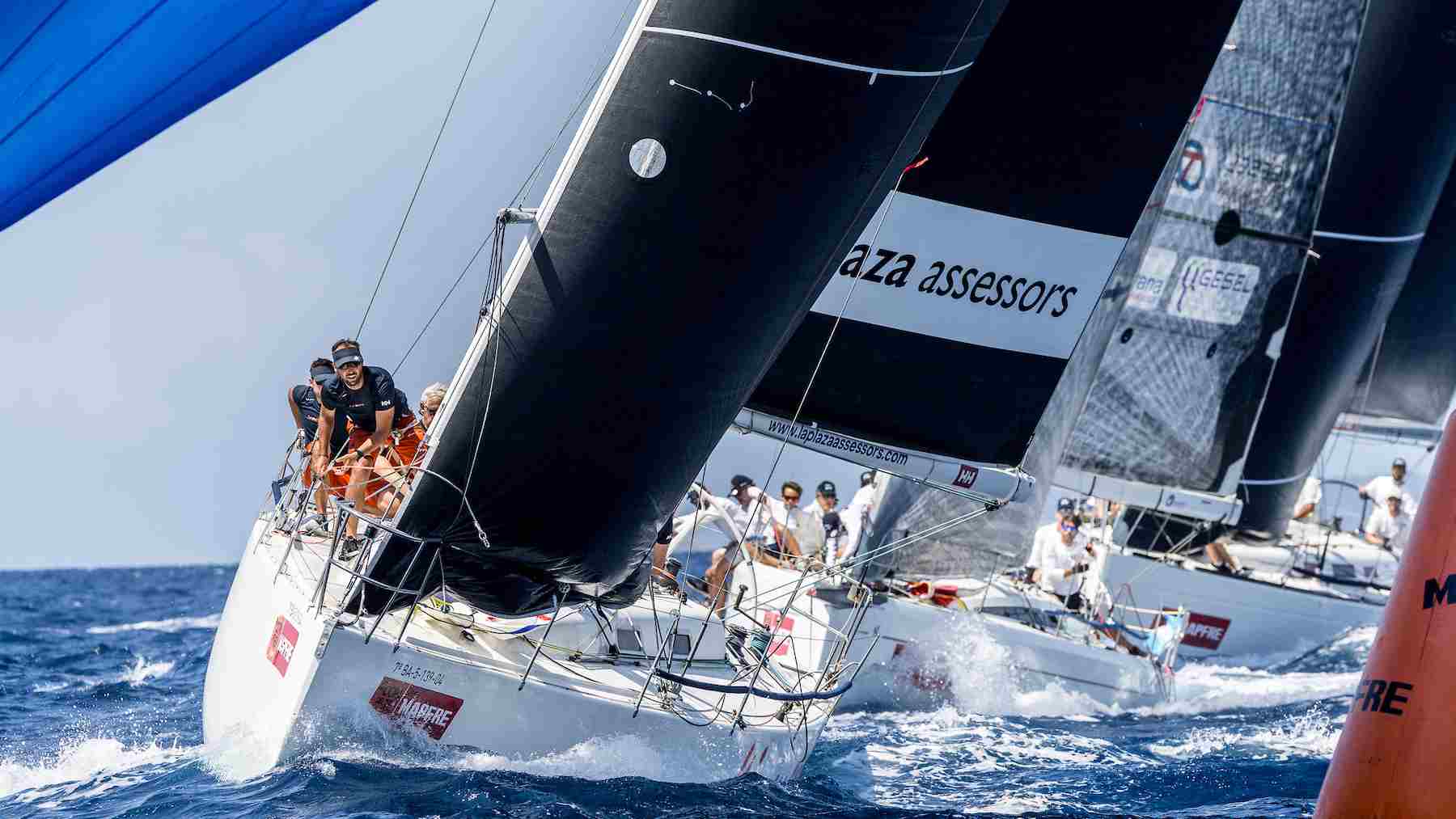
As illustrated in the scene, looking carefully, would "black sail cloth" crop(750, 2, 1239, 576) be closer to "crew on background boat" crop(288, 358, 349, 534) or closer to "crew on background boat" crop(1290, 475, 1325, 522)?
"crew on background boat" crop(288, 358, 349, 534)

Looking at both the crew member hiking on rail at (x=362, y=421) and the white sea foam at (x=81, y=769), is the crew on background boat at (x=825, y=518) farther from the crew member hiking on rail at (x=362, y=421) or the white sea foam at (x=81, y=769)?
the white sea foam at (x=81, y=769)

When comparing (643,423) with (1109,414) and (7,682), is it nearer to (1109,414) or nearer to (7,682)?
(7,682)

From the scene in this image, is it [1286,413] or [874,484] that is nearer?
[874,484]

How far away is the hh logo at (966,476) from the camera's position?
7.19 metres

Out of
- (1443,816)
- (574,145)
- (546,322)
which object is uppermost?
(574,145)

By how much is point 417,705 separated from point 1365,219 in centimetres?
1092

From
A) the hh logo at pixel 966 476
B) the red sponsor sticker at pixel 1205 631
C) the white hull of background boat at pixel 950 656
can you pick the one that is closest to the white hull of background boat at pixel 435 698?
the hh logo at pixel 966 476

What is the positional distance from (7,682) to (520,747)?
5.21m

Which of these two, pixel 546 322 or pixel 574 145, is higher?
pixel 574 145

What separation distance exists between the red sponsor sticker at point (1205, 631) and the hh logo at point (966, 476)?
22.7 ft

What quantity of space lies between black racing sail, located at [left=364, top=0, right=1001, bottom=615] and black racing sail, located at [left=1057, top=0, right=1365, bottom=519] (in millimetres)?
6544

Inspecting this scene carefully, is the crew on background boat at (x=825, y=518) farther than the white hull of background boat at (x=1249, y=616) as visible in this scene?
No

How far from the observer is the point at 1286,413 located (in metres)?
13.8

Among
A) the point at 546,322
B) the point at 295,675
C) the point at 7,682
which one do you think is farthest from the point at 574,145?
the point at 7,682
